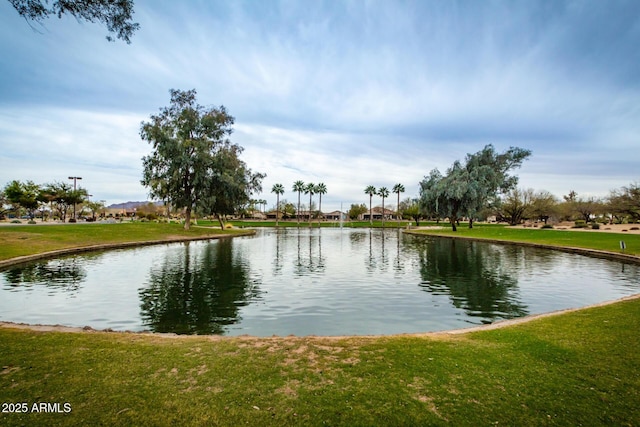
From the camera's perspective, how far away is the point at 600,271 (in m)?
18.5

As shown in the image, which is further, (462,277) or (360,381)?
(462,277)

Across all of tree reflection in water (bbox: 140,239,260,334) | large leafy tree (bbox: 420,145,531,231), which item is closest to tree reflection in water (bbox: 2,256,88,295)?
tree reflection in water (bbox: 140,239,260,334)

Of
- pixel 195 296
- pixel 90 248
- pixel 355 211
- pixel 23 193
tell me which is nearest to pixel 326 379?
pixel 195 296

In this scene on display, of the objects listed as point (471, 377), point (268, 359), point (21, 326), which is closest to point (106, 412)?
point (268, 359)

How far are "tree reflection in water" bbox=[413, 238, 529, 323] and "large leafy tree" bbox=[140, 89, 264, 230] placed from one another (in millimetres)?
31938

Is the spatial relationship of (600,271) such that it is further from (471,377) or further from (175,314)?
(175,314)

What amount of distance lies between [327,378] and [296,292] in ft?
29.0

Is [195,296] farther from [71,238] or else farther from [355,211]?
[355,211]

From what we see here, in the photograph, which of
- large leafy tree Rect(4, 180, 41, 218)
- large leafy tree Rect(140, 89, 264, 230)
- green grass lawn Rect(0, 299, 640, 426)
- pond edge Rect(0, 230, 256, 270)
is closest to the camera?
green grass lawn Rect(0, 299, 640, 426)

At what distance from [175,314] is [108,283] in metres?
6.55

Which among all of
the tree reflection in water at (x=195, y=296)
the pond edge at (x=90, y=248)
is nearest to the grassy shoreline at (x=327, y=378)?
the tree reflection in water at (x=195, y=296)

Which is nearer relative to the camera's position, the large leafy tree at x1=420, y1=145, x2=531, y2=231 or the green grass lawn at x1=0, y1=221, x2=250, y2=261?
the green grass lawn at x1=0, y1=221, x2=250, y2=261

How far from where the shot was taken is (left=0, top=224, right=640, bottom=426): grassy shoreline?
4074mm

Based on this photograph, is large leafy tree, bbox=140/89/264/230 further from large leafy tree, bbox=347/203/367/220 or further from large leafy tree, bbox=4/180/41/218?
large leafy tree, bbox=347/203/367/220
